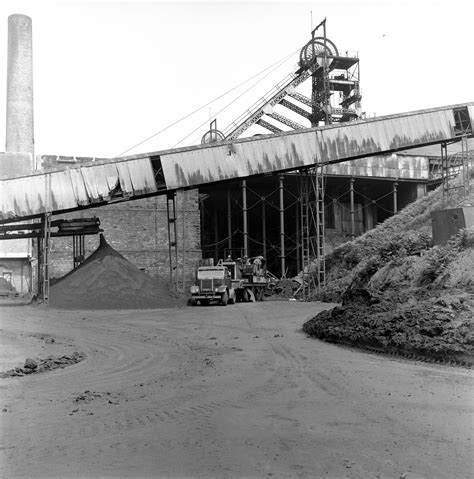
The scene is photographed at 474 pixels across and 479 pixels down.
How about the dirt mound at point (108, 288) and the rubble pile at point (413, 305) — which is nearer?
the rubble pile at point (413, 305)

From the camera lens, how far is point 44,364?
10016 millimetres

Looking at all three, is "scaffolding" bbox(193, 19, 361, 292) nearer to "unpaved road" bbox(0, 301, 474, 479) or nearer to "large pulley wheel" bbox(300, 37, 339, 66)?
"large pulley wheel" bbox(300, 37, 339, 66)

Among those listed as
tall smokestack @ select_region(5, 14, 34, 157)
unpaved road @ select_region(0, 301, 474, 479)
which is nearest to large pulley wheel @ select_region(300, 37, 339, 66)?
tall smokestack @ select_region(5, 14, 34, 157)

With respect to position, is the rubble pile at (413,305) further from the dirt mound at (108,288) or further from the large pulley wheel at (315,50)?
the large pulley wheel at (315,50)

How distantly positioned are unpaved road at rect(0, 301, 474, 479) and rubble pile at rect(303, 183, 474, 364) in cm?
66

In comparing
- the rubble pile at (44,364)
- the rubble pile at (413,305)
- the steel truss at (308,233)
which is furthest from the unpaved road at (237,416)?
the steel truss at (308,233)

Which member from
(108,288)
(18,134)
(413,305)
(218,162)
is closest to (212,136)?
(218,162)

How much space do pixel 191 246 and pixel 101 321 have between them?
68.9 ft

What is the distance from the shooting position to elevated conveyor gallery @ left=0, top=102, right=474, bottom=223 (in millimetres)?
26578

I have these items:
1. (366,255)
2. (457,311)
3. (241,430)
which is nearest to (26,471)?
(241,430)

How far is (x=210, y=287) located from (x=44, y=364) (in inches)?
734

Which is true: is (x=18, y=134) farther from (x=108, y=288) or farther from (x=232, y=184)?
(x=108, y=288)

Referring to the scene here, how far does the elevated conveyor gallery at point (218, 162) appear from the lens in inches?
1046

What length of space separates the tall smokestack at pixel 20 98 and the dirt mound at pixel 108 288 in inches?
844
